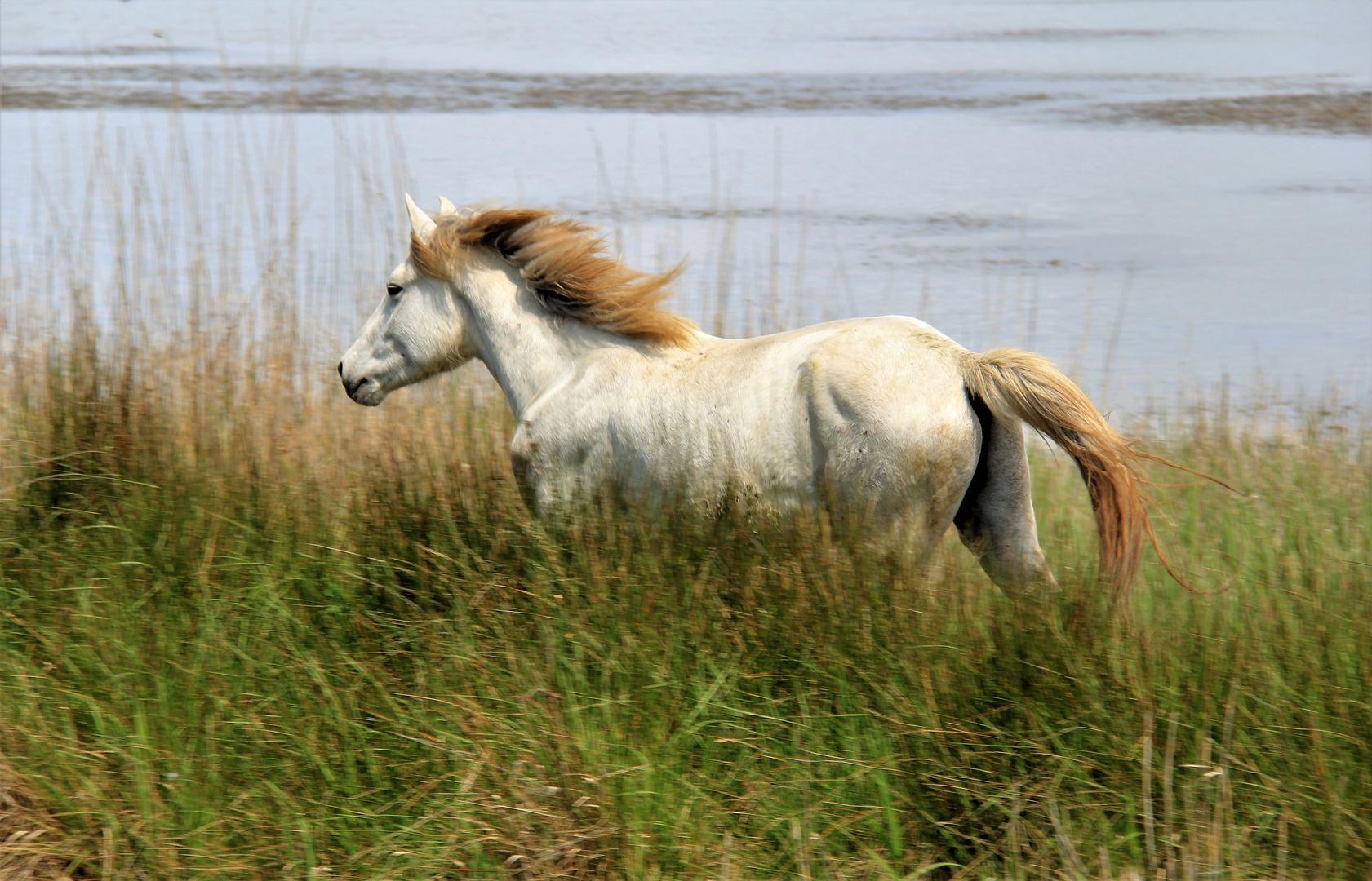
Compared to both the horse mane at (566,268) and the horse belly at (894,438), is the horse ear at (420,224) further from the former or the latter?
the horse belly at (894,438)

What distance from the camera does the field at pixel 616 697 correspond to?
2.62 metres

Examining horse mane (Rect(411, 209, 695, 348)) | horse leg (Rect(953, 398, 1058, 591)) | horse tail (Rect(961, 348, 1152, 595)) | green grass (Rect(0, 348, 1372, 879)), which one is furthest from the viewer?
horse mane (Rect(411, 209, 695, 348))

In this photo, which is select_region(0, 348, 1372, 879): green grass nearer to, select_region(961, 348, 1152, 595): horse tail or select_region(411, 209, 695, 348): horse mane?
select_region(961, 348, 1152, 595): horse tail

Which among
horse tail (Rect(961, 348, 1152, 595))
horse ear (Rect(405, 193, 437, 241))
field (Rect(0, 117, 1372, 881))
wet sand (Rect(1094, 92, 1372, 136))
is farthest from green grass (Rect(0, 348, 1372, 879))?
wet sand (Rect(1094, 92, 1372, 136))

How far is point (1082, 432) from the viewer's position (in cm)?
317

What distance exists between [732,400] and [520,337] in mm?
825

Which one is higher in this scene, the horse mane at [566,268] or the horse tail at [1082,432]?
the horse mane at [566,268]

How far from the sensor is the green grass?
8.59ft

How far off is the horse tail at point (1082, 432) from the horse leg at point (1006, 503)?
0.28 feet

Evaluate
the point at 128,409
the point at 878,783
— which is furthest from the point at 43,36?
the point at 878,783

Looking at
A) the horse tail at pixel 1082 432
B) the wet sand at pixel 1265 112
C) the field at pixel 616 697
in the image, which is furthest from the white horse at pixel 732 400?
the wet sand at pixel 1265 112

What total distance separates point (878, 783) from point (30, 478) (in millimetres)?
3119

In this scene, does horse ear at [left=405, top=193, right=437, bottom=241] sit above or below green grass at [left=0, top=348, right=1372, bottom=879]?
above

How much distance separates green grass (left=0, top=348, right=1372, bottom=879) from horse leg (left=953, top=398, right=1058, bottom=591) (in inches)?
4.1
